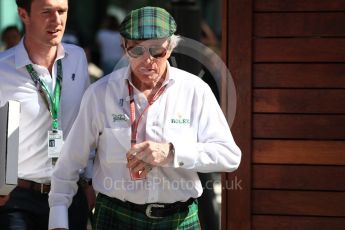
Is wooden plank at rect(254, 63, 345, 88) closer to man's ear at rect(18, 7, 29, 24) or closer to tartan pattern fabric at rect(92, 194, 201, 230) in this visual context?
tartan pattern fabric at rect(92, 194, 201, 230)

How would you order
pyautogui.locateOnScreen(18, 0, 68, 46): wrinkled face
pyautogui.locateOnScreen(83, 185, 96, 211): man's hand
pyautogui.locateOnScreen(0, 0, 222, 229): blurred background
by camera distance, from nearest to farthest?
pyautogui.locateOnScreen(18, 0, 68, 46): wrinkled face → pyautogui.locateOnScreen(83, 185, 96, 211): man's hand → pyautogui.locateOnScreen(0, 0, 222, 229): blurred background

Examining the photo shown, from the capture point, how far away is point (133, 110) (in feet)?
13.8

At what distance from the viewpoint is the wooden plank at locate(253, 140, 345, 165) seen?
15.5ft

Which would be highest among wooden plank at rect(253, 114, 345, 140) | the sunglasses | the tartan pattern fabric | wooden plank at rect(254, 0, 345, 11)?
wooden plank at rect(254, 0, 345, 11)

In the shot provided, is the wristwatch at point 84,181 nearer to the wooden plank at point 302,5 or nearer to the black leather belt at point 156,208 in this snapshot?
the black leather belt at point 156,208

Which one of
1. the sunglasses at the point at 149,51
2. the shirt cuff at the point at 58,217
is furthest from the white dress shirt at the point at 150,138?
the sunglasses at the point at 149,51

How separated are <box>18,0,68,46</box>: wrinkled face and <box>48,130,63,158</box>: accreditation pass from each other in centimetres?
50

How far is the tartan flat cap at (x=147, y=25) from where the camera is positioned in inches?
162

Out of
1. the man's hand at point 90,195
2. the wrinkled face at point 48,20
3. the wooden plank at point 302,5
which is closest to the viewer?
the wooden plank at point 302,5

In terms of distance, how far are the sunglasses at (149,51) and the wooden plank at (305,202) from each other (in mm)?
1117

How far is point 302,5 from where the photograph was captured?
15.5ft

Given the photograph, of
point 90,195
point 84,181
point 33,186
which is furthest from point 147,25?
point 90,195

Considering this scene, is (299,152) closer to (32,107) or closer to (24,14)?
(32,107)

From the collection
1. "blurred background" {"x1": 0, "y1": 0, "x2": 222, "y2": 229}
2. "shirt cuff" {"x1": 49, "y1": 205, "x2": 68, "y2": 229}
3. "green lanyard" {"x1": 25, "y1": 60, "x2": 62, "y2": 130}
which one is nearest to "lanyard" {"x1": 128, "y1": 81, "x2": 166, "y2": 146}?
"shirt cuff" {"x1": 49, "y1": 205, "x2": 68, "y2": 229}
